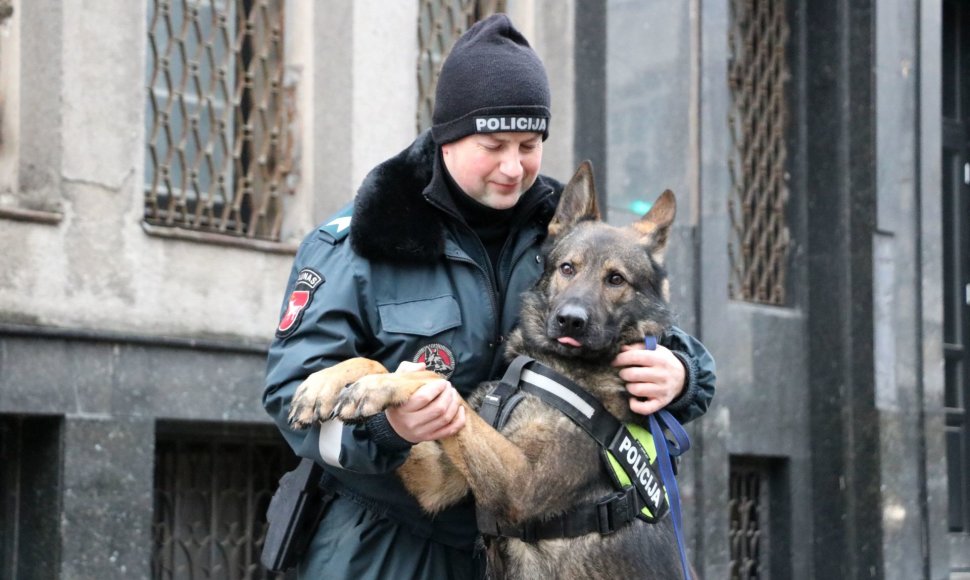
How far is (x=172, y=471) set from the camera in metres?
6.43

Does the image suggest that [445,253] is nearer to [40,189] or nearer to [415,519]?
[415,519]

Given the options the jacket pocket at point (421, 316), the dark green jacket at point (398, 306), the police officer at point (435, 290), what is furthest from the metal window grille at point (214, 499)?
the jacket pocket at point (421, 316)

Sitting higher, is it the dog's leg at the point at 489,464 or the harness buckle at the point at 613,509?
the dog's leg at the point at 489,464

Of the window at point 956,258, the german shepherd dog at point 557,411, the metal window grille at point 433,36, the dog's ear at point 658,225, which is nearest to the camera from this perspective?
the german shepherd dog at point 557,411

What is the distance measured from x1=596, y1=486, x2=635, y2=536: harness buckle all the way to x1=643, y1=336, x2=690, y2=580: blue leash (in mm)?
141

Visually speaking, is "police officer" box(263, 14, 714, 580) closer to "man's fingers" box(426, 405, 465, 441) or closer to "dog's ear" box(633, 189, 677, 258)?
"man's fingers" box(426, 405, 465, 441)

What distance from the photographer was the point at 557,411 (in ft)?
11.8

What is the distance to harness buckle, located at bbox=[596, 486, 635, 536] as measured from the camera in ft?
11.4

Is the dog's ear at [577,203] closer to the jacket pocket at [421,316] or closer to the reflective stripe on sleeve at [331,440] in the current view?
the jacket pocket at [421,316]

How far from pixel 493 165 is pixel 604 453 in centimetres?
79

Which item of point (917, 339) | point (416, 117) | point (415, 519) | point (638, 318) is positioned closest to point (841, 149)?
point (917, 339)

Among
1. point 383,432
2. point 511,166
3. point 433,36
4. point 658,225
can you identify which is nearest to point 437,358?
point 383,432

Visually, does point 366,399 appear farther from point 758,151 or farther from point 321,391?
point 758,151

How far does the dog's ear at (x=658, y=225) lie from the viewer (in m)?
4.08
